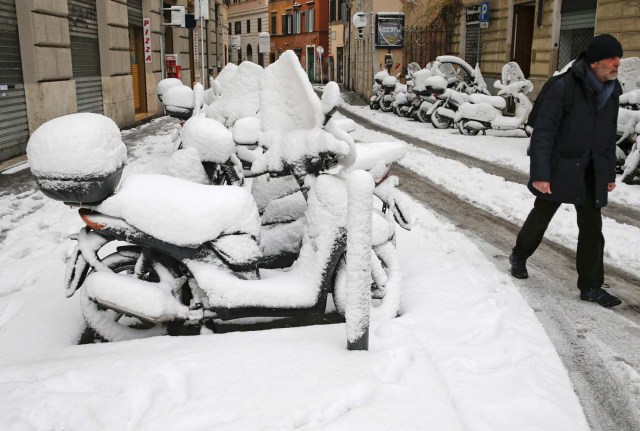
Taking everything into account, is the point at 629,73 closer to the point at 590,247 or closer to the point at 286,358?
the point at 590,247

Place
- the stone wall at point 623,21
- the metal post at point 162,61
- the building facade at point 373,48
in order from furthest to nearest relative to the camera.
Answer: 1. the building facade at point 373,48
2. the metal post at point 162,61
3. the stone wall at point 623,21

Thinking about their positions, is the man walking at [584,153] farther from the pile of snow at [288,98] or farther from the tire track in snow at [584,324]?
the pile of snow at [288,98]

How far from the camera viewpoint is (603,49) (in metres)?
4.05

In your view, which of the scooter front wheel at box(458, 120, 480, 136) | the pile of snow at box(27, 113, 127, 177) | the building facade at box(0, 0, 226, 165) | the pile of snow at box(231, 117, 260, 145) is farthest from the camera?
the scooter front wheel at box(458, 120, 480, 136)

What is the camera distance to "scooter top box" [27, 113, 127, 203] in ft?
10.1

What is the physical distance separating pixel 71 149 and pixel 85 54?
38.9 ft

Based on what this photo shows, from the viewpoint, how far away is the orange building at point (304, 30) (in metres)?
53.9

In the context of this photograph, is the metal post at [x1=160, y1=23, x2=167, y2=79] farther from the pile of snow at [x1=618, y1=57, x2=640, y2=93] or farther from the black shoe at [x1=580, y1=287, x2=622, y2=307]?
the black shoe at [x1=580, y1=287, x2=622, y2=307]

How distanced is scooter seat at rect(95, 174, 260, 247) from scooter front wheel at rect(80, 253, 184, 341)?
0.91 feet

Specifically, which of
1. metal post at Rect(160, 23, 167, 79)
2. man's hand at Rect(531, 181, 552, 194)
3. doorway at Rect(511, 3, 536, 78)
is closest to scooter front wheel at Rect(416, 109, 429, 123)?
doorway at Rect(511, 3, 536, 78)

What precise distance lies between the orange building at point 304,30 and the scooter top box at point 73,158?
4734 cm

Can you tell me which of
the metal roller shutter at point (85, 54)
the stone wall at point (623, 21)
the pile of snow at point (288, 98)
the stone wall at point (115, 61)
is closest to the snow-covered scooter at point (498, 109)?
the stone wall at point (623, 21)

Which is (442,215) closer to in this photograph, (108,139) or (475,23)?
(108,139)

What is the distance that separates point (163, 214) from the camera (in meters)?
3.23
